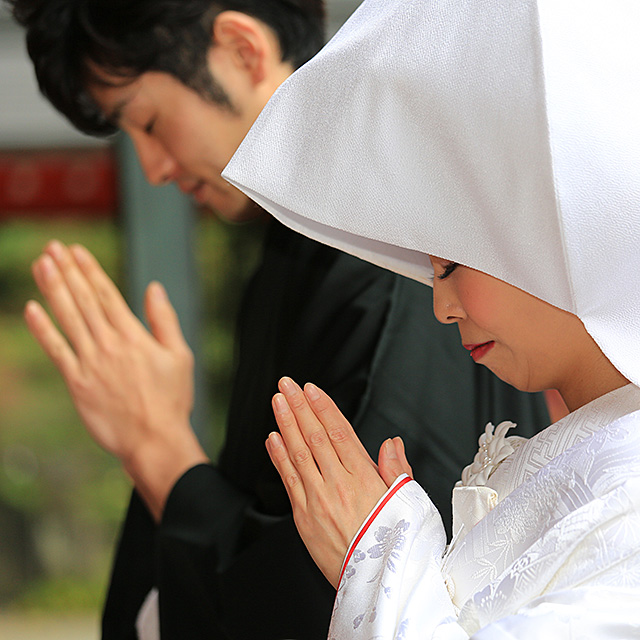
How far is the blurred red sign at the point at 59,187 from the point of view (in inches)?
104

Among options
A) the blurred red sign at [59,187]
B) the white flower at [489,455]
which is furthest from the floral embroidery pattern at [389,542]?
the blurred red sign at [59,187]

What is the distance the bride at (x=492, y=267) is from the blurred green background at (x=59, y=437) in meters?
2.00

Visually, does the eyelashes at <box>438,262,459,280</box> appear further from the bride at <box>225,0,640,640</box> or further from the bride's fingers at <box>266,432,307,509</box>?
the bride's fingers at <box>266,432,307,509</box>

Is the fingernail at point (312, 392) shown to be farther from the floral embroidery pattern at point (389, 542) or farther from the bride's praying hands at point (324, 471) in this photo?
the floral embroidery pattern at point (389, 542)

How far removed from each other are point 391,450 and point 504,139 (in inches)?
12.9

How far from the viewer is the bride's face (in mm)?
720

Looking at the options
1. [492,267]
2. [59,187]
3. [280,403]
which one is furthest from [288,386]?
[59,187]

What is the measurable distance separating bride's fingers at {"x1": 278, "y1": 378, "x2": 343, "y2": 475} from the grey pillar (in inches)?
76.2

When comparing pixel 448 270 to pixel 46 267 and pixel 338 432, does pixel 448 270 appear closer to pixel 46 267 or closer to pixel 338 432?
pixel 338 432

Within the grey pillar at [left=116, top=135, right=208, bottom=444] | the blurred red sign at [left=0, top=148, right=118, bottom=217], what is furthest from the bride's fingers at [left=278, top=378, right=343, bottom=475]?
the blurred red sign at [left=0, top=148, right=118, bottom=217]

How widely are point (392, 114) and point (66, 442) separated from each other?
2.45 m

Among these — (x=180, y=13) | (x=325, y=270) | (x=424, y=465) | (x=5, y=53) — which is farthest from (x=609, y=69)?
(x=5, y=53)

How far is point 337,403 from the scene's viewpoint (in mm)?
1048

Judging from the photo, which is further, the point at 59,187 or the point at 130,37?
the point at 59,187
